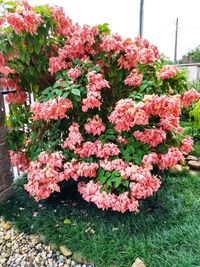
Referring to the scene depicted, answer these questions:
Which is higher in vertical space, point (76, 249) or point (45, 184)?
point (45, 184)

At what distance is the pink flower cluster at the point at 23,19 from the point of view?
5.04ft

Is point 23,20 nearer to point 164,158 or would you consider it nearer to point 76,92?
point 76,92

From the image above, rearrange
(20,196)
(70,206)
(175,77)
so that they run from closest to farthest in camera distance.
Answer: (175,77)
(70,206)
(20,196)

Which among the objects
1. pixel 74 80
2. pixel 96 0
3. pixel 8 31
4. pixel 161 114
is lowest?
pixel 161 114

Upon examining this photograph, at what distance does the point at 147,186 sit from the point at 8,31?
54.7 inches

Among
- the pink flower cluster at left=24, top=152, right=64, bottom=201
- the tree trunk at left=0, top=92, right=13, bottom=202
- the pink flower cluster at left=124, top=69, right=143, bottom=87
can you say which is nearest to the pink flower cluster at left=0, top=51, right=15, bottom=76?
the tree trunk at left=0, top=92, right=13, bottom=202

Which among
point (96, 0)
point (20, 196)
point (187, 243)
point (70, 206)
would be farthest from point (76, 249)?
point (96, 0)

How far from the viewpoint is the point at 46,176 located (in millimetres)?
1722

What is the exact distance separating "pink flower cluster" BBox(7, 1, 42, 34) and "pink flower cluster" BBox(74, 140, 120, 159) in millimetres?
829

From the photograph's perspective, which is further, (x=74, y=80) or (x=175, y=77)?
(x=175, y=77)

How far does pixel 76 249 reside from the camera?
1.73m

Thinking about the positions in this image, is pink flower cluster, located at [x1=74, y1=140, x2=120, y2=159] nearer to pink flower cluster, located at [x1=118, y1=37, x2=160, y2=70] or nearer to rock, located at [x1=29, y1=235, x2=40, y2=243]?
pink flower cluster, located at [x1=118, y1=37, x2=160, y2=70]

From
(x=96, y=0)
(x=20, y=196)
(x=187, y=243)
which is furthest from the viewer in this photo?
(x=96, y=0)

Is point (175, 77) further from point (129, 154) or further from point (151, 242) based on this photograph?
point (151, 242)
